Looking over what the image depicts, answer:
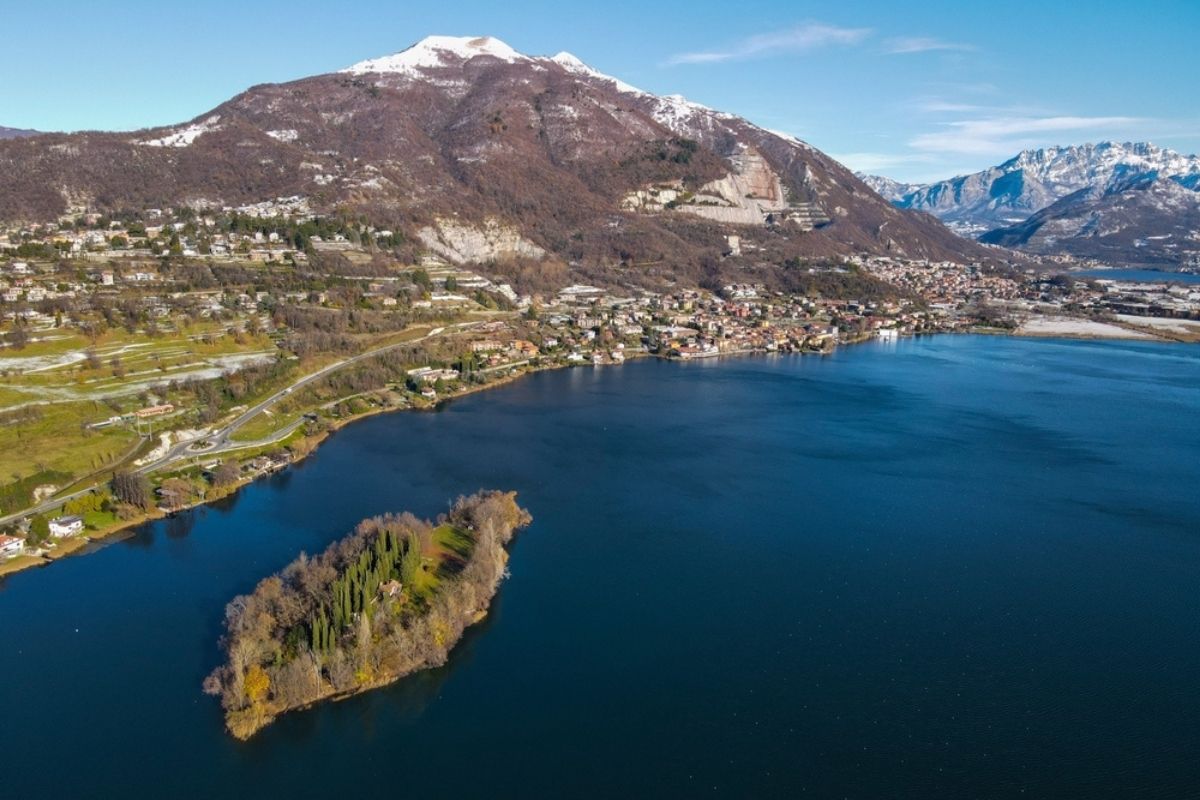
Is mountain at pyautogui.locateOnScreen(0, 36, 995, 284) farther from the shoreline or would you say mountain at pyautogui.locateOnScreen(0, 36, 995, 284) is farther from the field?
the field

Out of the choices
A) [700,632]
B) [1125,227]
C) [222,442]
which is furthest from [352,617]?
[1125,227]

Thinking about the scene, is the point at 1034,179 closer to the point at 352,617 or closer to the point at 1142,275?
the point at 1142,275

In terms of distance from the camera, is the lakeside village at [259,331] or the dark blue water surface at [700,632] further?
the lakeside village at [259,331]

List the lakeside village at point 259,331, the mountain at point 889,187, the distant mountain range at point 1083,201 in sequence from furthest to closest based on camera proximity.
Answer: the mountain at point 889,187 < the distant mountain range at point 1083,201 < the lakeside village at point 259,331

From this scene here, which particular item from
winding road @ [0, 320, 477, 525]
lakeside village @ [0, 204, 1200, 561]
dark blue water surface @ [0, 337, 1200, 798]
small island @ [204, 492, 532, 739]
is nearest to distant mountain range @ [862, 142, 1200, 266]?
lakeside village @ [0, 204, 1200, 561]

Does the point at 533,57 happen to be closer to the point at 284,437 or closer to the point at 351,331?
the point at 351,331

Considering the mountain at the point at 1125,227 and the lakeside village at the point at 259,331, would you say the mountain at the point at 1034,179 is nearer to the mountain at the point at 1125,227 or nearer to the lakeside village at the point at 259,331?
the mountain at the point at 1125,227

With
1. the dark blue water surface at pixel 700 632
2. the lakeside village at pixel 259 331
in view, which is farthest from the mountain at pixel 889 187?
the dark blue water surface at pixel 700 632
